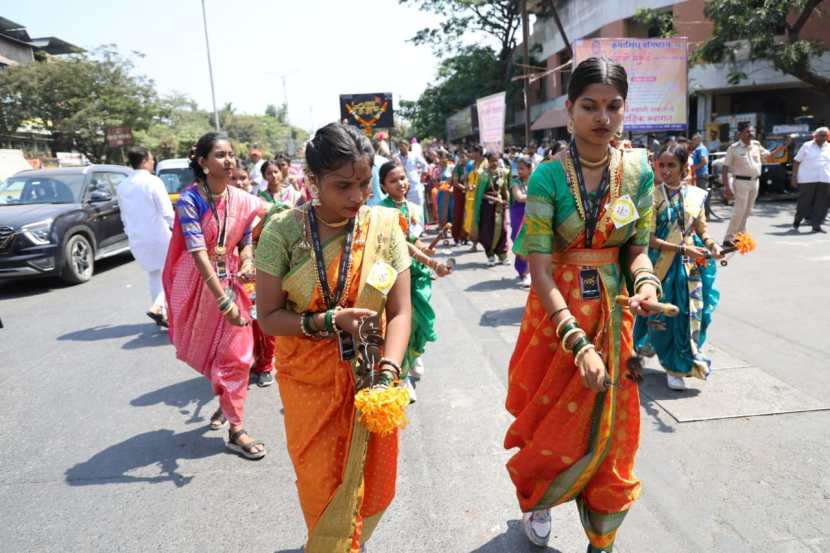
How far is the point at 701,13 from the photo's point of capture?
21172 millimetres

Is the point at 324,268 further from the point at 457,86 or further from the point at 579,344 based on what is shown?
the point at 457,86

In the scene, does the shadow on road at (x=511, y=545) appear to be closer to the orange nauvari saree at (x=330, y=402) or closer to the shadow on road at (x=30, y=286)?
the orange nauvari saree at (x=330, y=402)

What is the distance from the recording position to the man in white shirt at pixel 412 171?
10.2 metres

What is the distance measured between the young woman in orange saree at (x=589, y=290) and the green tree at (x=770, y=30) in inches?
634

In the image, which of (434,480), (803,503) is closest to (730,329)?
(803,503)

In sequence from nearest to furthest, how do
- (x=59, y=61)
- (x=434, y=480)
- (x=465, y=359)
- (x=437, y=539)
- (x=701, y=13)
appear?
(x=437, y=539) < (x=434, y=480) < (x=465, y=359) < (x=701, y=13) < (x=59, y=61)

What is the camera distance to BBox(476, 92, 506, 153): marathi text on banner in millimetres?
15477

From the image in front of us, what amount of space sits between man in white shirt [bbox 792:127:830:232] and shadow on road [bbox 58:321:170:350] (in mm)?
10605

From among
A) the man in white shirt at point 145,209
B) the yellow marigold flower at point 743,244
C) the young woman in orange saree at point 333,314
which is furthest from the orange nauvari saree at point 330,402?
the man in white shirt at point 145,209

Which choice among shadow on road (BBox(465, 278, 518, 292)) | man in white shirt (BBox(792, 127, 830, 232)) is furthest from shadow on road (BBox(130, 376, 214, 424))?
man in white shirt (BBox(792, 127, 830, 232))

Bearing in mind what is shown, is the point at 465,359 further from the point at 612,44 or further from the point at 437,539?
the point at 612,44

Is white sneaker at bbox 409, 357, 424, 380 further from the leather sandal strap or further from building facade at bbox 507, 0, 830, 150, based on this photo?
building facade at bbox 507, 0, 830, 150

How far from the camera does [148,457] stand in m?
3.65

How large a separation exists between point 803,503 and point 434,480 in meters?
1.78
